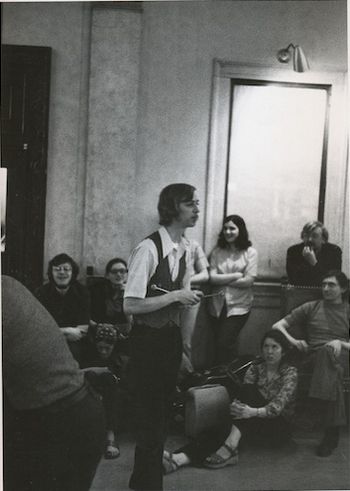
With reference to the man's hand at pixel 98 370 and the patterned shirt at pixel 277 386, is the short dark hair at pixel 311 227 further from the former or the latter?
the man's hand at pixel 98 370

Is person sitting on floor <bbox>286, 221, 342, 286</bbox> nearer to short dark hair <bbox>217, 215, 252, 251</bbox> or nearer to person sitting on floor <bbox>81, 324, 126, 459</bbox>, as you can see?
short dark hair <bbox>217, 215, 252, 251</bbox>

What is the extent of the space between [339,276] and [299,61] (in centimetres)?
86

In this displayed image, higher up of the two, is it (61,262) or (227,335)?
(61,262)

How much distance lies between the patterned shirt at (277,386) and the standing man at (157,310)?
31cm

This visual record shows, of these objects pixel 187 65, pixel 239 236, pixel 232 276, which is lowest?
pixel 232 276

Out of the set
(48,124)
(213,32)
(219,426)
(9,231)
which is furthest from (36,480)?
(213,32)

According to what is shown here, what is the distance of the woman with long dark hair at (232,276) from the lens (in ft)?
8.01

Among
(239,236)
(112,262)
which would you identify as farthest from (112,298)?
(239,236)

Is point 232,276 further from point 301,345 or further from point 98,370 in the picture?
point 98,370

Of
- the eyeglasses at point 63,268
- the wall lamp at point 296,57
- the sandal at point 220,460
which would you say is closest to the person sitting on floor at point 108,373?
the eyeglasses at point 63,268

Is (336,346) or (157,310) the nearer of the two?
(157,310)

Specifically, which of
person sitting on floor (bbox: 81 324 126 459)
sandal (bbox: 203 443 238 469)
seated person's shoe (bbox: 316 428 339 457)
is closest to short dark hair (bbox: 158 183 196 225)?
person sitting on floor (bbox: 81 324 126 459)

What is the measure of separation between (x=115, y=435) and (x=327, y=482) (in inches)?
34.3

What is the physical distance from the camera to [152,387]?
2477 mm
